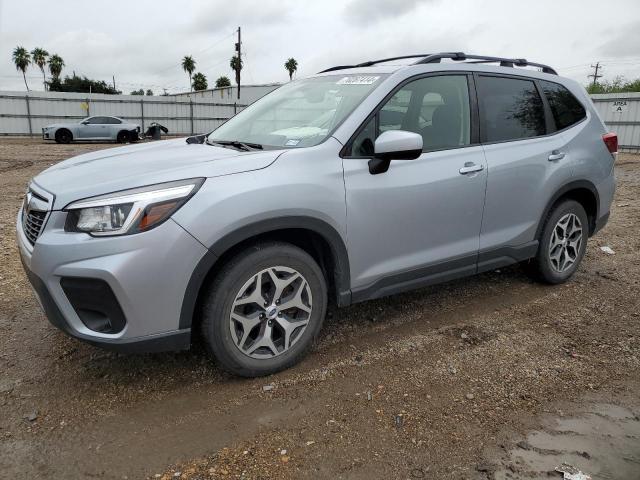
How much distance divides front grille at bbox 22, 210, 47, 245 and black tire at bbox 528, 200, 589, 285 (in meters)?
3.59

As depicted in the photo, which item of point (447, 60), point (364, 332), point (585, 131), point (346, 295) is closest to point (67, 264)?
point (346, 295)

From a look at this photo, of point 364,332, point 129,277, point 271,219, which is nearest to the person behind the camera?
point 129,277

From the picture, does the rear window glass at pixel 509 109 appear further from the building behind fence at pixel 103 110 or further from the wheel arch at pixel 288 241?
the building behind fence at pixel 103 110

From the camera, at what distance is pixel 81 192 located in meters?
2.53

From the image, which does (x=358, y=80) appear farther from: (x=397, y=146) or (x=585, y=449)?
(x=585, y=449)

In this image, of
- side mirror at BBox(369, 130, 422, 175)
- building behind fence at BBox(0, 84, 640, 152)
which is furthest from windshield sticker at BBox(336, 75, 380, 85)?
building behind fence at BBox(0, 84, 640, 152)

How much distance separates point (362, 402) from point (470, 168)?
1.74 meters

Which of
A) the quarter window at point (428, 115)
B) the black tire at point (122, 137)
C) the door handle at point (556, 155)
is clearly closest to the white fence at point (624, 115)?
the door handle at point (556, 155)

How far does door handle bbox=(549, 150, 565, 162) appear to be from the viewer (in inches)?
159

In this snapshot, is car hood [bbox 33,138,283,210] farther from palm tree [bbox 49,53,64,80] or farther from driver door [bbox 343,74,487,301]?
palm tree [bbox 49,53,64,80]

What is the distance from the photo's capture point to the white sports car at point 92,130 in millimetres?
22078

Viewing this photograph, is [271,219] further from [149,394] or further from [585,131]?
[585,131]

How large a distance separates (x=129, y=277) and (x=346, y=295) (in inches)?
50.8

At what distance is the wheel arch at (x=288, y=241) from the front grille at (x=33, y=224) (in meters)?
0.84
